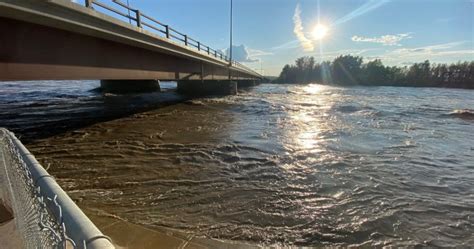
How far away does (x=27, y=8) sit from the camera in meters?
8.38

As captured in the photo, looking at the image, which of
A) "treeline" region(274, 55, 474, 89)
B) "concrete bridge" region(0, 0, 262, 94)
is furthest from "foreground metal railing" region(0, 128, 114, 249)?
"treeline" region(274, 55, 474, 89)

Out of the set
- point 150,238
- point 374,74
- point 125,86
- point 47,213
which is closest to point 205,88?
point 125,86

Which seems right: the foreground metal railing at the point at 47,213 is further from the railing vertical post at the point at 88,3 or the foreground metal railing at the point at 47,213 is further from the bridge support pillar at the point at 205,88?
the bridge support pillar at the point at 205,88

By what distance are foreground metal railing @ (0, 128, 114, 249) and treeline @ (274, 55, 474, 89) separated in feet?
296

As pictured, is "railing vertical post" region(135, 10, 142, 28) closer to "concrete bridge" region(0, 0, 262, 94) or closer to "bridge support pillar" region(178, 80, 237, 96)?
"concrete bridge" region(0, 0, 262, 94)

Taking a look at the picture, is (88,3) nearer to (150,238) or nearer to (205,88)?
(150,238)

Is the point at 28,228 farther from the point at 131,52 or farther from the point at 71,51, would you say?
the point at 131,52

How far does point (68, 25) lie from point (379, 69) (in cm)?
10163

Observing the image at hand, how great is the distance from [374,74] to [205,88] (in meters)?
75.3

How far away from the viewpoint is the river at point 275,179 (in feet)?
17.8

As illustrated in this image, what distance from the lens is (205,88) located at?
129ft

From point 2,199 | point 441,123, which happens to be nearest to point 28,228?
point 2,199

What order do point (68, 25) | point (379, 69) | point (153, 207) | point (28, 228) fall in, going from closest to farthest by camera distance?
point (28, 228) < point (153, 207) < point (68, 25) < point (379, 69)

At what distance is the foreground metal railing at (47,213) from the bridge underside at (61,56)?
7469mm
